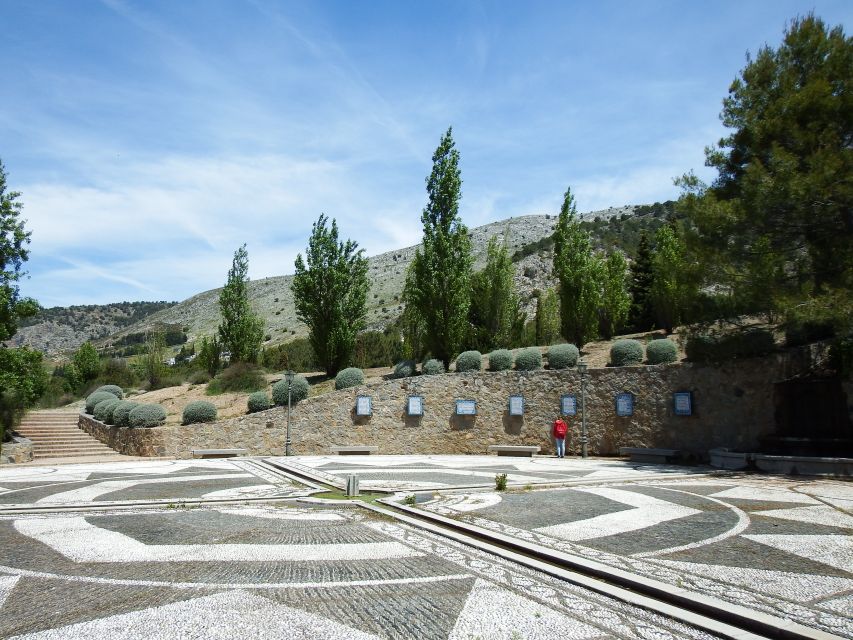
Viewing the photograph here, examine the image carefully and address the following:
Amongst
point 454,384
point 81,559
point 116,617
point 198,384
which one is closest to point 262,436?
point 454,384

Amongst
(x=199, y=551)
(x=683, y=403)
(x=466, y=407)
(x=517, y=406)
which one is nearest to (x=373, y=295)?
(x=466, y=407)

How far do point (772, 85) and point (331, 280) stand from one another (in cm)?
1920

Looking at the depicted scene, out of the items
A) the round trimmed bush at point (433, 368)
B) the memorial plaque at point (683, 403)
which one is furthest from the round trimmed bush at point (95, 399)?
the memorial plaque at point (683, 403)

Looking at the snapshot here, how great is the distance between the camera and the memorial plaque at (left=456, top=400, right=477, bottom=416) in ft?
71.8

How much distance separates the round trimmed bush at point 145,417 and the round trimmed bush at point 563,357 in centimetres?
1517

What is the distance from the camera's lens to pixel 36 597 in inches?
185

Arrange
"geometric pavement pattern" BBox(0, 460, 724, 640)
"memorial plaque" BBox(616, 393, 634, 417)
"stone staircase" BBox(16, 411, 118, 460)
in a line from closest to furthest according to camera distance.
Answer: "geometric pavement pattern" BBox(0, 460, 724, 640) → "memorial plaque" BBox(616, 393, 634, 417) → "stone staircase" BBox(16, 411, 118, 460)

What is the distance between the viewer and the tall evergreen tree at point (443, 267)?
24.8 metres

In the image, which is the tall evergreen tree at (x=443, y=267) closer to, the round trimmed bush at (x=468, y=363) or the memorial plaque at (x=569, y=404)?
the round trimmed bush at (x=468, y=363)

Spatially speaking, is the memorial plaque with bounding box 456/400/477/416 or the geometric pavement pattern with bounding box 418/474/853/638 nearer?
the geometric pavement pattern with bounding box 418/474/853/638

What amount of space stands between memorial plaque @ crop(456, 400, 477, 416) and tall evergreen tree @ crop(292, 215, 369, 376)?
804 cm

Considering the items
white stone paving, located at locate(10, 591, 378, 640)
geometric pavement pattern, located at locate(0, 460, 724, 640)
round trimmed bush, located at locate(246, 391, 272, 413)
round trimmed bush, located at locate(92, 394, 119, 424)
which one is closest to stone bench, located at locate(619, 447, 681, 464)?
geometric pavement pattern, located at locate(0, 460, 724, 640)

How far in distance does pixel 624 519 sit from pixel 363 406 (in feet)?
48.8

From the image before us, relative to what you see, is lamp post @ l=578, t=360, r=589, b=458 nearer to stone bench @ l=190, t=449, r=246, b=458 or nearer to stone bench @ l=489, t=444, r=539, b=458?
stone bench @ l=489, t=444, r=539, b=458
